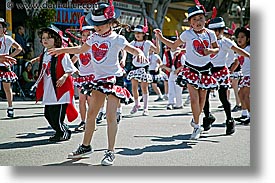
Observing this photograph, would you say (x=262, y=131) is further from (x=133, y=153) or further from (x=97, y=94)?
(x=97, y=94)

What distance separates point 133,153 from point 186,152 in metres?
0.47

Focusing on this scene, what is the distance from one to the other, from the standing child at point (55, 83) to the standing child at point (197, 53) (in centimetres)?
103

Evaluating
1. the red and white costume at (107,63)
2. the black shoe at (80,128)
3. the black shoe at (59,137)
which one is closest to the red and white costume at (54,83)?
the black shoe at (59,137)

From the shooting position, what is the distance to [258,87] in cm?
407

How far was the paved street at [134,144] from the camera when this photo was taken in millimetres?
→ 4152

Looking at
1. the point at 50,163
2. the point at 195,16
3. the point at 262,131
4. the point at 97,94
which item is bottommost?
the point at 50,163

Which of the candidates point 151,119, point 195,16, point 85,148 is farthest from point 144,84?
point 85,148

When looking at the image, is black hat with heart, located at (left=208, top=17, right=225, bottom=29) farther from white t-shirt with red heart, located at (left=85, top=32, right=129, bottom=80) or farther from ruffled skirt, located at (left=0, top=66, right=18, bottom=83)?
ruffled skirt, located at (left=0, top=66, right=18, bottom=83)

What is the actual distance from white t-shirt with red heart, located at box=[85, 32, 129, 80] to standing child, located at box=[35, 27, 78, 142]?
793 mm

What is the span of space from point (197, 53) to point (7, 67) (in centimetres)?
238

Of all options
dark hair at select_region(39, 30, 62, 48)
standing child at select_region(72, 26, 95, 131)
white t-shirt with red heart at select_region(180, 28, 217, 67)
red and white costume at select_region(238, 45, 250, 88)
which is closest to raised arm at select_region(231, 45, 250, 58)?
white t-shirt with red heart at select_region(180, 28, 217, 67)

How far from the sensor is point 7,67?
5.85 m

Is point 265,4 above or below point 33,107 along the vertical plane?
above

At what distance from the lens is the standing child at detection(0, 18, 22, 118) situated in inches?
207
